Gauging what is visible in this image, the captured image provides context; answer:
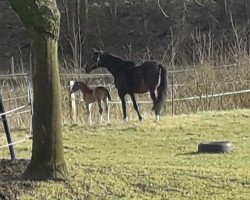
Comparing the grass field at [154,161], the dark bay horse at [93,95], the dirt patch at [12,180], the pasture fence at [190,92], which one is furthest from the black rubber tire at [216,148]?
the pasture fence at [190,92]

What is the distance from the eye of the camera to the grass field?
824 centimetres

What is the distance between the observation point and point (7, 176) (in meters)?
8.66

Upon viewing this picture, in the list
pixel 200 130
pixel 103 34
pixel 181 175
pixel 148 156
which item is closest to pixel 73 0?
pixel 103 34

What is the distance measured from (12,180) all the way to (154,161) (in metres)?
3.14

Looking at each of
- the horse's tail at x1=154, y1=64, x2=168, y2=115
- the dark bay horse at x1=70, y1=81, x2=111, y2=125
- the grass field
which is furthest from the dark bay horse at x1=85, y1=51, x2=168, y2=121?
the grass field

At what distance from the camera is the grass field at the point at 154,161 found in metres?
8.24

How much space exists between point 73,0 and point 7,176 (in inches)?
1431

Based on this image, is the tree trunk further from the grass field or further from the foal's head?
the foal's head

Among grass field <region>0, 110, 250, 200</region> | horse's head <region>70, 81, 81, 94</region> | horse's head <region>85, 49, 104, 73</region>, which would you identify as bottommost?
grass field <region>0, 110, 250, 200</region>

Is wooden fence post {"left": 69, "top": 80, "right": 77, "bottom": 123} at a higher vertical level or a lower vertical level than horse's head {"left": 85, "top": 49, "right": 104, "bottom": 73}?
lower

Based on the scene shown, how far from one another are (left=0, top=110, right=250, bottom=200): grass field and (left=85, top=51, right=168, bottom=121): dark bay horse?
0.65 metres

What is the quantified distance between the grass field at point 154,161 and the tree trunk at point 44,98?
0.83ft

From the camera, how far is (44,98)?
8.26 m

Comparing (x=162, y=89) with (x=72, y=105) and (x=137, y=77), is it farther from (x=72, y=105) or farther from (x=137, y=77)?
(x=72, y=105)
